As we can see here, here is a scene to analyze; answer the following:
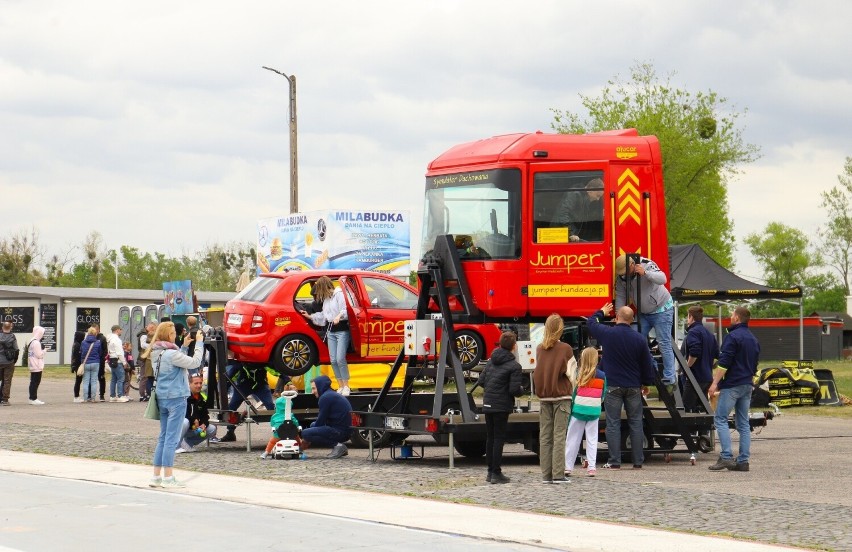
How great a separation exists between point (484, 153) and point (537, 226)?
1.18 meters

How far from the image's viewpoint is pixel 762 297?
32.6 meters

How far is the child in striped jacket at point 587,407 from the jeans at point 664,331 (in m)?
1.83

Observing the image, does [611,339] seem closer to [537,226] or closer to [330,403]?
[537,226]

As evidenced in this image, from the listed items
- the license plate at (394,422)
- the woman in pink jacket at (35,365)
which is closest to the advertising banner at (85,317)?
the woman in pink jacket at (35,365)

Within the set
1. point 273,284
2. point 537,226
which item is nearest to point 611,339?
point 537,226

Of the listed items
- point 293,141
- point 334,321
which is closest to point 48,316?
point 293,141

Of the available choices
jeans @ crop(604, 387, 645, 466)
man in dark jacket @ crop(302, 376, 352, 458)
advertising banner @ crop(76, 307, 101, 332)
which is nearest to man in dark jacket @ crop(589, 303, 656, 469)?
jeans @ crop(604, 387, 645, 466)

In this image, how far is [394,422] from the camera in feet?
54.7

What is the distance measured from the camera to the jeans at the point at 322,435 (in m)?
17.5

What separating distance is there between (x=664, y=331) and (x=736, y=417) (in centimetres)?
157

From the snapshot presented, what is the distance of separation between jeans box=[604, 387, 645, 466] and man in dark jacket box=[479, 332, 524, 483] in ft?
7.10

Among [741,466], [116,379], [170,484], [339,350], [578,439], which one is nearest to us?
[170,484]

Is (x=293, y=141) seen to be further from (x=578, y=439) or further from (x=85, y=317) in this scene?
(x=578, y=439)

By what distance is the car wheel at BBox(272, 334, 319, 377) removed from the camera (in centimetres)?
1825
